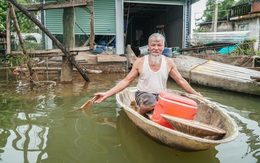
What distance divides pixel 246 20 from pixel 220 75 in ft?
49.9

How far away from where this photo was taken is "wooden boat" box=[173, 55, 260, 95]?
6.19m

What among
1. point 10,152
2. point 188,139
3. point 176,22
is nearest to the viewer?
point 188,139

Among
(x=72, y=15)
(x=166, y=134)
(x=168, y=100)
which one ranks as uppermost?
(x=72, y=15)

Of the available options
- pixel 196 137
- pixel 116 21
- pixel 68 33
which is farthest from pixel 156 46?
pixel 116 21

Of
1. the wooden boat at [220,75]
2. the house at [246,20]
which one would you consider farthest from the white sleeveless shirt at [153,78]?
the house at [246,20]

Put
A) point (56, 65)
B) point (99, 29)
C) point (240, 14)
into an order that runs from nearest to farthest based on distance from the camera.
Answer: point (56, 65)
point (99, 29)
point (240, 14)

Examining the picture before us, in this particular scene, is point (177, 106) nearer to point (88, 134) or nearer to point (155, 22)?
point (88, 134)

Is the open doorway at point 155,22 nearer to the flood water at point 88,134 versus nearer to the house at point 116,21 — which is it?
the house at point 116,21

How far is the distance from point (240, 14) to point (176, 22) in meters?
8.93

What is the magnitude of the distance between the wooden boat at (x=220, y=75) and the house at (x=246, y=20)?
36.7ft

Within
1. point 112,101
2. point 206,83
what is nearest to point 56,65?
point 112,101

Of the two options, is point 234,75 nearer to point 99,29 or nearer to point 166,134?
point 166,134

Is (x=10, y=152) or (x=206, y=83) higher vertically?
(x=206, y=83)

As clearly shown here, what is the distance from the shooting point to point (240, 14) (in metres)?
19.9
